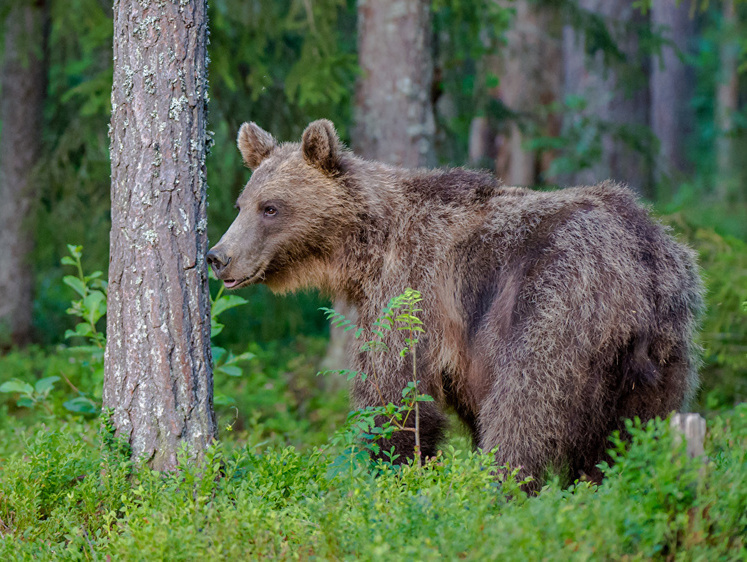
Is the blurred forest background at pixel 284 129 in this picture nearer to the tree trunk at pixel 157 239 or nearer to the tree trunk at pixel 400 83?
the tree trunk at pixel 400 83

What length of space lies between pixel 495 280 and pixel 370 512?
1.87 metres

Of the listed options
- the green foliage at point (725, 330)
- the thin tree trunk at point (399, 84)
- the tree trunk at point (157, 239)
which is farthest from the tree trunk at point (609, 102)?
the tree trunk at point (157, 239)

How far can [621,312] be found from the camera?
14.6 feet

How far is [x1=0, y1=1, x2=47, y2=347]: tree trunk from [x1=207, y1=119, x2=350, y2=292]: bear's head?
6097mm

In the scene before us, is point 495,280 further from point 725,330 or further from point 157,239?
point 725,330

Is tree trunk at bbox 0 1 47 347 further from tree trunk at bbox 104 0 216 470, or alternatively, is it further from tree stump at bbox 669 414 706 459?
tree stump at bbox 669 414 706 459

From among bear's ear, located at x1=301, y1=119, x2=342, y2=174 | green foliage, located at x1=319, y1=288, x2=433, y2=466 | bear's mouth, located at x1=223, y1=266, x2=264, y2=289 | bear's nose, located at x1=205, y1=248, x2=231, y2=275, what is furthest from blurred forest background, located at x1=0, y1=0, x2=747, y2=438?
bear's ear, located at x1=301, y1=119, x2=342, y2=174

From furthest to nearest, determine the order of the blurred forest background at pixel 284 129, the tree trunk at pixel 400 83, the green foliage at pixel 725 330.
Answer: the tree trunk at pixel 400 83 < the blurred forest background at pixel 284 129 < the green foliage at pixel 725 330

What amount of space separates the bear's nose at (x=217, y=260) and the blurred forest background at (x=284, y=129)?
3.23 ft

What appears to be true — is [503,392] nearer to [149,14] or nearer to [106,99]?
[149,14]

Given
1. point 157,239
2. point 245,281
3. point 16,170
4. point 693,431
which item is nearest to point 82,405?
point 245,281

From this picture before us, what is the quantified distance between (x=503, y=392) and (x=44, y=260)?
8.34m

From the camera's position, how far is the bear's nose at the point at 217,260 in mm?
5133

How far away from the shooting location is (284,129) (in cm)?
957
